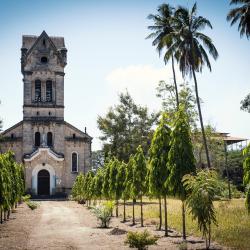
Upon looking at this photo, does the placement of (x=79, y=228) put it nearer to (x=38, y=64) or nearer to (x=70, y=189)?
(x=70, y=189)

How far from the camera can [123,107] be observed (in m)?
48.4

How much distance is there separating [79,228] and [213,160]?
42363 millimetres

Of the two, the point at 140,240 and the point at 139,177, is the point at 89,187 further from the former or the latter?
the point at 140,240

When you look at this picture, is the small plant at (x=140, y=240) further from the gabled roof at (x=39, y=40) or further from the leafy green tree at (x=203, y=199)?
the gabled roof at (x=39, y=40)

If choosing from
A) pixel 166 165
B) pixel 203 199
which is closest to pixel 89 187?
pixel 166 165

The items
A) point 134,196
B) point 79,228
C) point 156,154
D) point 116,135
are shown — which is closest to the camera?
point 156,154

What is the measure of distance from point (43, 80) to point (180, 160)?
43.5 metres

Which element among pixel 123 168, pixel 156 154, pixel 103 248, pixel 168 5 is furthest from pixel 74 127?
pixel 103 248

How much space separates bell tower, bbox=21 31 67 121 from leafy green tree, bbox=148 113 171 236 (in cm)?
3853

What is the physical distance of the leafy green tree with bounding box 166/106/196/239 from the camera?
16.0m

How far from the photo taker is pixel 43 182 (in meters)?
54.4

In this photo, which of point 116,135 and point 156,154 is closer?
point 156,154

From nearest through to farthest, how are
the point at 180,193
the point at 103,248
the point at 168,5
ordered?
1. the point at 103,248
2. the point at 180,193
3. the point at 168,5

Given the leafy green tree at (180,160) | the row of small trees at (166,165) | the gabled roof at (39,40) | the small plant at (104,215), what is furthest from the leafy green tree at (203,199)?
the gabled roof at (39,40)
